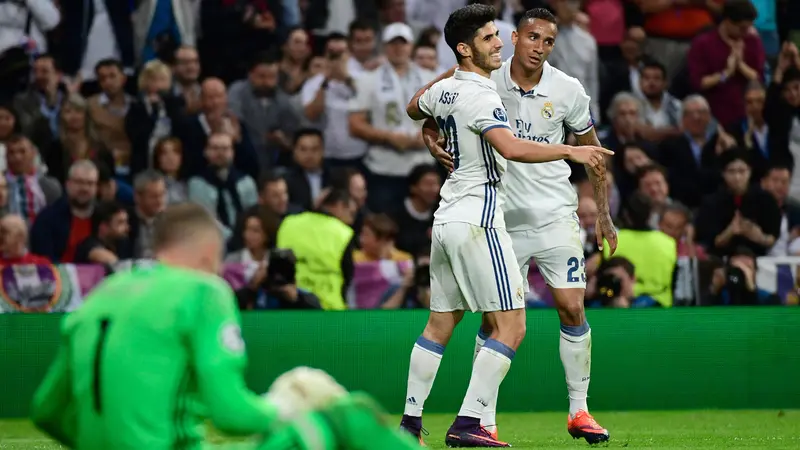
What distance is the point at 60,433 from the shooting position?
4.00 meters

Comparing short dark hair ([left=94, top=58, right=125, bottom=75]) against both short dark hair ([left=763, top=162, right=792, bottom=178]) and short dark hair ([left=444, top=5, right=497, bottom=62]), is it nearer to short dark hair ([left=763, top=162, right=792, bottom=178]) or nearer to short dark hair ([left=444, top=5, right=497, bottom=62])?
short dark hair ([left=763, top=162, right=792, bottom=178])

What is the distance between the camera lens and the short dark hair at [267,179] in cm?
1205

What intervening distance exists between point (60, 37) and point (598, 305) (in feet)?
20.0

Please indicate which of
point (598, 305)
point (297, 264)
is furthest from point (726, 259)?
point (297, 264)

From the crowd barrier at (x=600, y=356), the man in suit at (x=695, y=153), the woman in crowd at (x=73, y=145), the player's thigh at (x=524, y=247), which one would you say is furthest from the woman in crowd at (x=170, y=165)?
the player's thigh at (x=524, y=247)

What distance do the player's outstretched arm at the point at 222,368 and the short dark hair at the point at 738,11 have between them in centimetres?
1102

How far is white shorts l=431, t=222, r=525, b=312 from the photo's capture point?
6.96 m

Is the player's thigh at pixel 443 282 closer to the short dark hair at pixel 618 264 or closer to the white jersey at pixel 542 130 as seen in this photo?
the white jersey at pixel 542 130

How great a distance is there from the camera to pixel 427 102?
7238 mm

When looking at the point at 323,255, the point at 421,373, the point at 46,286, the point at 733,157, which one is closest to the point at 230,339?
the point at 421,373

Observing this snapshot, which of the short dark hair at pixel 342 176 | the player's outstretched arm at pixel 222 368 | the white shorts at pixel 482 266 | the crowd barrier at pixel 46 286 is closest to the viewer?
the player's outstretched arm at pixel 222 368

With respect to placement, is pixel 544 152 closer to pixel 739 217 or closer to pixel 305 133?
pixel 305 133

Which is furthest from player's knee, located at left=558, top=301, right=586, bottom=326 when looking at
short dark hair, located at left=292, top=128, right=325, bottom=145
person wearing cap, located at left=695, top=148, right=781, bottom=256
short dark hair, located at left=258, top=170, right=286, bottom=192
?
short dark hair, located at left=292, top=128, right=325, bottom=145

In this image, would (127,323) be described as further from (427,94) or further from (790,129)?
(790,129)
